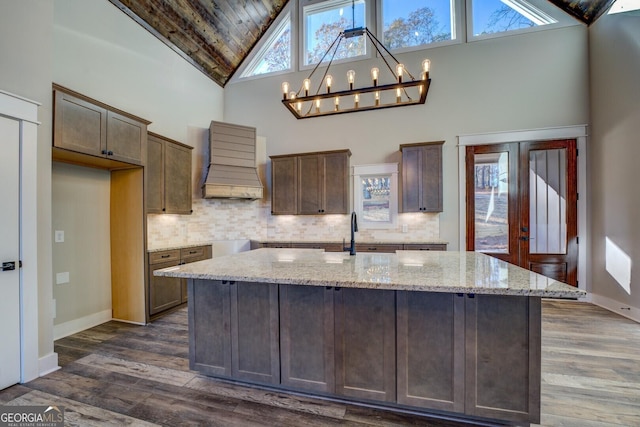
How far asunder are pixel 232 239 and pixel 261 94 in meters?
2.96

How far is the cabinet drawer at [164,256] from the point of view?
3.59 m

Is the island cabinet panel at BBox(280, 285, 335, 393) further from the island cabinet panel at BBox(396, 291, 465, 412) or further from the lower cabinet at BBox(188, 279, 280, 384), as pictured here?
the island cabinet panel at BBox(396, 291, 465, 412)

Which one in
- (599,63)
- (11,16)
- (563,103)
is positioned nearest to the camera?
(11,16)

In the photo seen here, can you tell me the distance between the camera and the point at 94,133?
9.59 feet

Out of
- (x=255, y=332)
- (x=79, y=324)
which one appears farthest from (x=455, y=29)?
(x=79, y=324)

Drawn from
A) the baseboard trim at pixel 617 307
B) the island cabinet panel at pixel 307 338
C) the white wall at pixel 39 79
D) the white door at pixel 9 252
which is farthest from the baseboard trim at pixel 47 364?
the baseboard trim at pixel 617 307

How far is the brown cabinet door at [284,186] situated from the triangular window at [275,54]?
202 centimetres

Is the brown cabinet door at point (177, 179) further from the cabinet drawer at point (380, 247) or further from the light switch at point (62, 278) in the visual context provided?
the cabinet drawer at point (380, 247)

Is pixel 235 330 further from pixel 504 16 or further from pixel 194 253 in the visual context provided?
pixel 504 16

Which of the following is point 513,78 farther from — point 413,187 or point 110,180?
point 110,180

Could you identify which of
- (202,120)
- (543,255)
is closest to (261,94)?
(202,120)

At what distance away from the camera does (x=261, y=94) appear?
567 centimetres

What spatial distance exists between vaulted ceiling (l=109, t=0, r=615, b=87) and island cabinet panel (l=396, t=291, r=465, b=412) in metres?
5.02

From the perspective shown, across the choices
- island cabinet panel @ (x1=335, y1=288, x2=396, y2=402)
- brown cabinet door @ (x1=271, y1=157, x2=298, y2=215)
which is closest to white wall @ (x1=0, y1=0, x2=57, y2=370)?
island cabinet panel @ (x1=335, y1=288, x2=396, y2=402)
